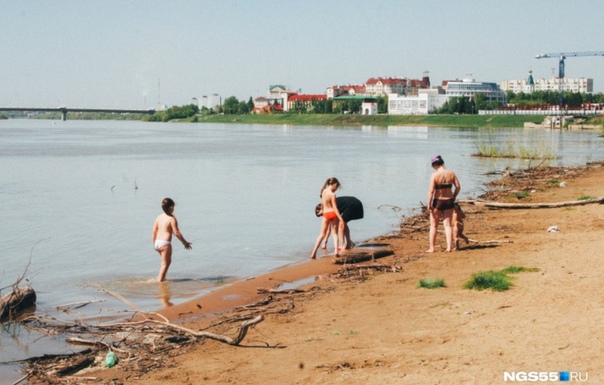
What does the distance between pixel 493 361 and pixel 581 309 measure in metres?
2.03

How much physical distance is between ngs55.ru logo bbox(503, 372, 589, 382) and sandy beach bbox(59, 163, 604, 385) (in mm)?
76

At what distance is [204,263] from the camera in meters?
16.4

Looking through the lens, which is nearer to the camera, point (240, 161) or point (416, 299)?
point (416, 299)

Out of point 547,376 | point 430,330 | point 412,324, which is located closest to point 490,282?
point 412,324

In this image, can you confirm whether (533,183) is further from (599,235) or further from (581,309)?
(581,309)

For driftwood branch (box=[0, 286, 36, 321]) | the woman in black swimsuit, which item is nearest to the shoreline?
the woman in black swimsuit

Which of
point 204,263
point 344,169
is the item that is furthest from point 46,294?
point 344,169

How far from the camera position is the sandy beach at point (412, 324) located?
→ 725 centimetres

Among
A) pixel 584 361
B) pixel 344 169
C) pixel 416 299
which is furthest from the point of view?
pixel 344 169

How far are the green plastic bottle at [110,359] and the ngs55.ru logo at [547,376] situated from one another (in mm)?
4173

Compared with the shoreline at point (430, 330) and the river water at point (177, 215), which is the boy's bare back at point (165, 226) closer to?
the river water at point (177, 215)

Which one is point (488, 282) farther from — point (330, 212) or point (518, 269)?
point (330, 212)

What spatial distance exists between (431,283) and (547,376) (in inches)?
182

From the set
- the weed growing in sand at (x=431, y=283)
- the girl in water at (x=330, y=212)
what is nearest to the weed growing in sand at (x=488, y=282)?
the weed growing in sand at (x=431, y=283)
